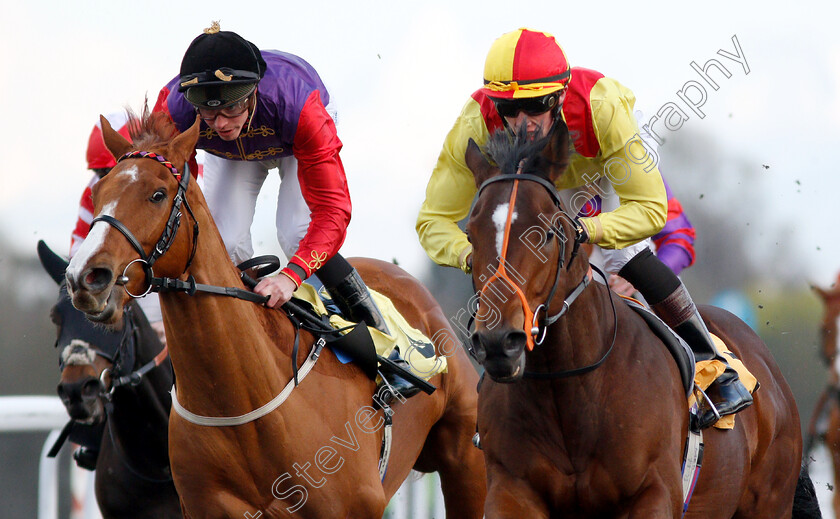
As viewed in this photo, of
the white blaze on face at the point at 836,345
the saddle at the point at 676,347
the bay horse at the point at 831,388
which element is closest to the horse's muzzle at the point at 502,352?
the saddle at the point at 676,347

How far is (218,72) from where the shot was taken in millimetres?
3143

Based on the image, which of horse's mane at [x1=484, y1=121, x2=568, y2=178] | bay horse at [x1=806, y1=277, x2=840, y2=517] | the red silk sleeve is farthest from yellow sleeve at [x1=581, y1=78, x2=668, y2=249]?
bay horse at [x1=806, y1=277, x2=840, y2=517]

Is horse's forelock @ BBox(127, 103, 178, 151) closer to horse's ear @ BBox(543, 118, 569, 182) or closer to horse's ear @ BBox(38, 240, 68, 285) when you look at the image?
horse's ear @ BBox(543, 118, 569, 182)

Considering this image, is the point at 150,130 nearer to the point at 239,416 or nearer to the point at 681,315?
the point at 239,416

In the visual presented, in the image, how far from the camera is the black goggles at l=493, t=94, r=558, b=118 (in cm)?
308

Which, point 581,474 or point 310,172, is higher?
point 310,172

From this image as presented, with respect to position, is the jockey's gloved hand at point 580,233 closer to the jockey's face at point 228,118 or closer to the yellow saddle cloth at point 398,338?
the yellow saddle cloth at point 398,338

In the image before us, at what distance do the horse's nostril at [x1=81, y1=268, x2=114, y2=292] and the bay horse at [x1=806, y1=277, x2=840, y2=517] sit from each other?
15.2ft

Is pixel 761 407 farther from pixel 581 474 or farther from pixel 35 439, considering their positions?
pixel 35 439

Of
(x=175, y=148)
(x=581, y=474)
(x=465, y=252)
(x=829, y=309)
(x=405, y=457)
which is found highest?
(x=175, y=148)

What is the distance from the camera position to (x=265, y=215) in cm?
638

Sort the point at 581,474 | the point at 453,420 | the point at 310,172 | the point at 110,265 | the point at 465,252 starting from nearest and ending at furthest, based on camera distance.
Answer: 1. the point at 110,265
2. the point at 581,474
3. the point at 465,252
4. the point at 310,172
5. the point at 453,420

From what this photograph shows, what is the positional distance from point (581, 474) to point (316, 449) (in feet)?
2.81

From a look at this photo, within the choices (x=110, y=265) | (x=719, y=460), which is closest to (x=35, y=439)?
(x=110, y=265)
